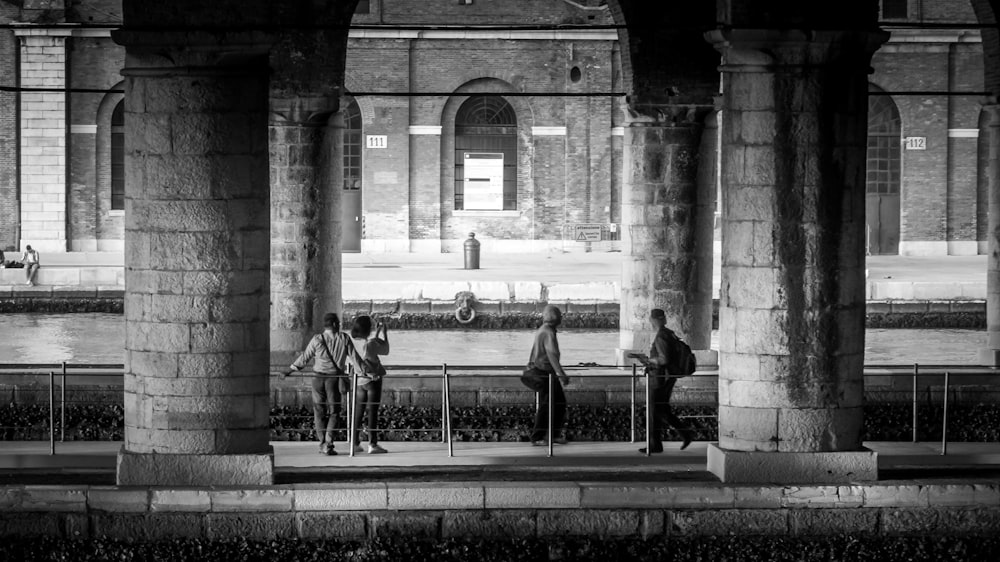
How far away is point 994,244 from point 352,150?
81.1 ft

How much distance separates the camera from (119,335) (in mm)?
27641

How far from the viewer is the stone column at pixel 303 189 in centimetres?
2083

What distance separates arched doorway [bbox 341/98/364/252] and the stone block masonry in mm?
31021

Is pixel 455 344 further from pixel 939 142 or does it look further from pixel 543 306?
pixel 939 142

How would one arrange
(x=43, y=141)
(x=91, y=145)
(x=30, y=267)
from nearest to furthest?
(x=30, y=267), (x=43, y=141), (x=91, y=145)

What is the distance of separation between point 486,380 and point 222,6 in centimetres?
746

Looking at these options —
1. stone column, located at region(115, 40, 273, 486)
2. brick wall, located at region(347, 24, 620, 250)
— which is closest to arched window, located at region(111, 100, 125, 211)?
brick wall, located at region(347, 24, 620, 250)

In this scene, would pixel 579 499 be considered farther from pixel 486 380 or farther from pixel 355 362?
pixel 486 380

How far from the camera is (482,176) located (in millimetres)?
43469

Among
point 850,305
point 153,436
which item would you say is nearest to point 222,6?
point 153,436

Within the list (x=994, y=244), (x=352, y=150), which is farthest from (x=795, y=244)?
(x=352, y=150)

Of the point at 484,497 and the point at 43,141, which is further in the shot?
the point at 43,141

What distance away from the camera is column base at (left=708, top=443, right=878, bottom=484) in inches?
521

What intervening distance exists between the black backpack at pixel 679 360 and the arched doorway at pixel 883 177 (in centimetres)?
2901
